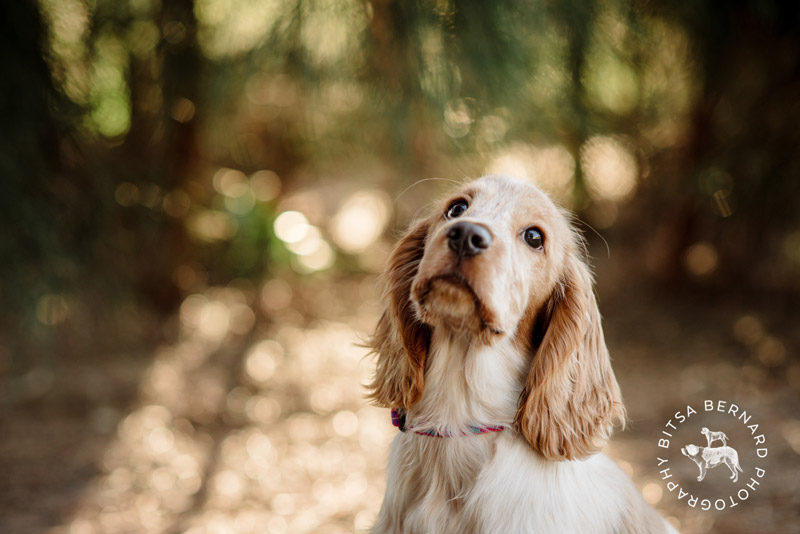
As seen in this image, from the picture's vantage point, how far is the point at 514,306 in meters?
2.04

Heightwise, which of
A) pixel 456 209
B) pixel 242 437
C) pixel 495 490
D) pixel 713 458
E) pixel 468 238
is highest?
pixel 456 209

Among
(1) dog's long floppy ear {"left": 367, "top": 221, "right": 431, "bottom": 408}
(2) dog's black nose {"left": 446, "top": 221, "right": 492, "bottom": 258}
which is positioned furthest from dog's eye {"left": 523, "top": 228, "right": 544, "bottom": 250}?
(1) dog's long floppy ear {"left": 367, "top": 221, "right": 431, "bottom": 408}

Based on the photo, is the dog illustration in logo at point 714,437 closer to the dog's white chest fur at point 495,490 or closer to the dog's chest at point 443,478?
the dog's white chest fur at point 495,490

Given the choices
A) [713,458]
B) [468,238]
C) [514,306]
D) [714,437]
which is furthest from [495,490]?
[714,437]

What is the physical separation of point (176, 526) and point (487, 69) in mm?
3161

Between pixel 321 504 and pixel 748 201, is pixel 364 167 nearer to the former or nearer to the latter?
pixel 748 201

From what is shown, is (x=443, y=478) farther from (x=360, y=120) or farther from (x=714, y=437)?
(x=360, y=120)

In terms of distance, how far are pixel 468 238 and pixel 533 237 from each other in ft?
1.33

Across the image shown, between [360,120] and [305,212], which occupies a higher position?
[360,120]

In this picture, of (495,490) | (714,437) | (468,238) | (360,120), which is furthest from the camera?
(360,120)

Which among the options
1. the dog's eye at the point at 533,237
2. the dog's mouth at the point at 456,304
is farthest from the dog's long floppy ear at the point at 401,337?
the dog's eye at the point at 533,237

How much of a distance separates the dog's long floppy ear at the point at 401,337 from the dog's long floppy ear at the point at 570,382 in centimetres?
40

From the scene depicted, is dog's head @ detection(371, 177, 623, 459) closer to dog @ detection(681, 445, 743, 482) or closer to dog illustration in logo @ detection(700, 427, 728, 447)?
dog @ detection(681, 445, 743, 482)

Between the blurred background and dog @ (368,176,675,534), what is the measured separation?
1.29 m
